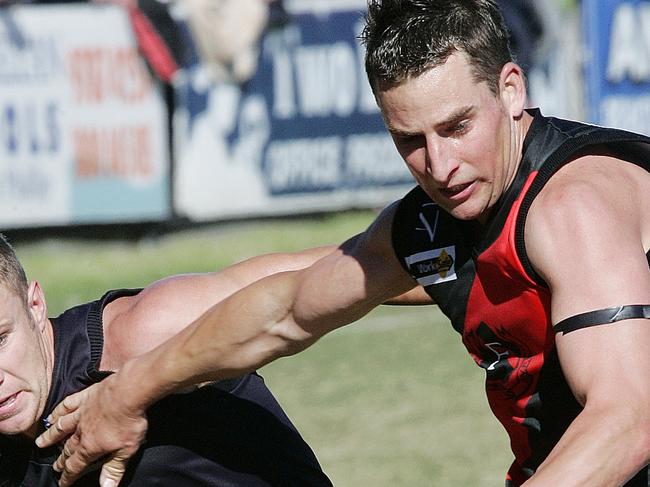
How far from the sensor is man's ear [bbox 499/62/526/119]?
3.05m

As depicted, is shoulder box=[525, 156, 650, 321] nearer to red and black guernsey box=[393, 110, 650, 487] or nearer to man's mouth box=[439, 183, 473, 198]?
red and black guernsey box=[393, 110, 650, 487]

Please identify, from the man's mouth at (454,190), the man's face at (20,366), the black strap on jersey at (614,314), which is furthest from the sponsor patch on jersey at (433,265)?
the man's face at (20,366)

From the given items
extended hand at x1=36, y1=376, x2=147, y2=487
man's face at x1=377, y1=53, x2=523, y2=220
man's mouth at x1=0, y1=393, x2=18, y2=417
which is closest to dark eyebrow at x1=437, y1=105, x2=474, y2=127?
man's face at x1=377, y1=53, x2=523, y2=220

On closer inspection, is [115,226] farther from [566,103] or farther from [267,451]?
[267,451]

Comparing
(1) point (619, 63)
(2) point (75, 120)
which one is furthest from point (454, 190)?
(1) point (619, 63)

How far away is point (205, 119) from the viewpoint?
12773 millimetres

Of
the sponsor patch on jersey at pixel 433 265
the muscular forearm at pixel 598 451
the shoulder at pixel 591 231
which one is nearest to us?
the muscular forearm at pixel 598 451

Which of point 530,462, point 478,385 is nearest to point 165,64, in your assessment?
point 478,385

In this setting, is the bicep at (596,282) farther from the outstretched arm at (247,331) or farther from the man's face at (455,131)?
the outstretched arm at (247,331)

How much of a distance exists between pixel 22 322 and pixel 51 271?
8521mm

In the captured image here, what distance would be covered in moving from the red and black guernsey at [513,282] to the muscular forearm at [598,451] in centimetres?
47

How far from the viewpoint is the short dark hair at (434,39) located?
9.77 feet

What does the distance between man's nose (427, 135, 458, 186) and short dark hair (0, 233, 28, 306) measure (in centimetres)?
140

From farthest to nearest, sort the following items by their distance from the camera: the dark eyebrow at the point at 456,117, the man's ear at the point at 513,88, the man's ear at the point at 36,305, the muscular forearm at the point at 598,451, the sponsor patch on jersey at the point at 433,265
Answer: the man's ear at the point at 36,305
the sponsor patch on jersey at the point at 433,265
the man's ear at the point at 513,88
the dark eyebrow at the point at 456,117
the muscular forearm at the point at 598,451
